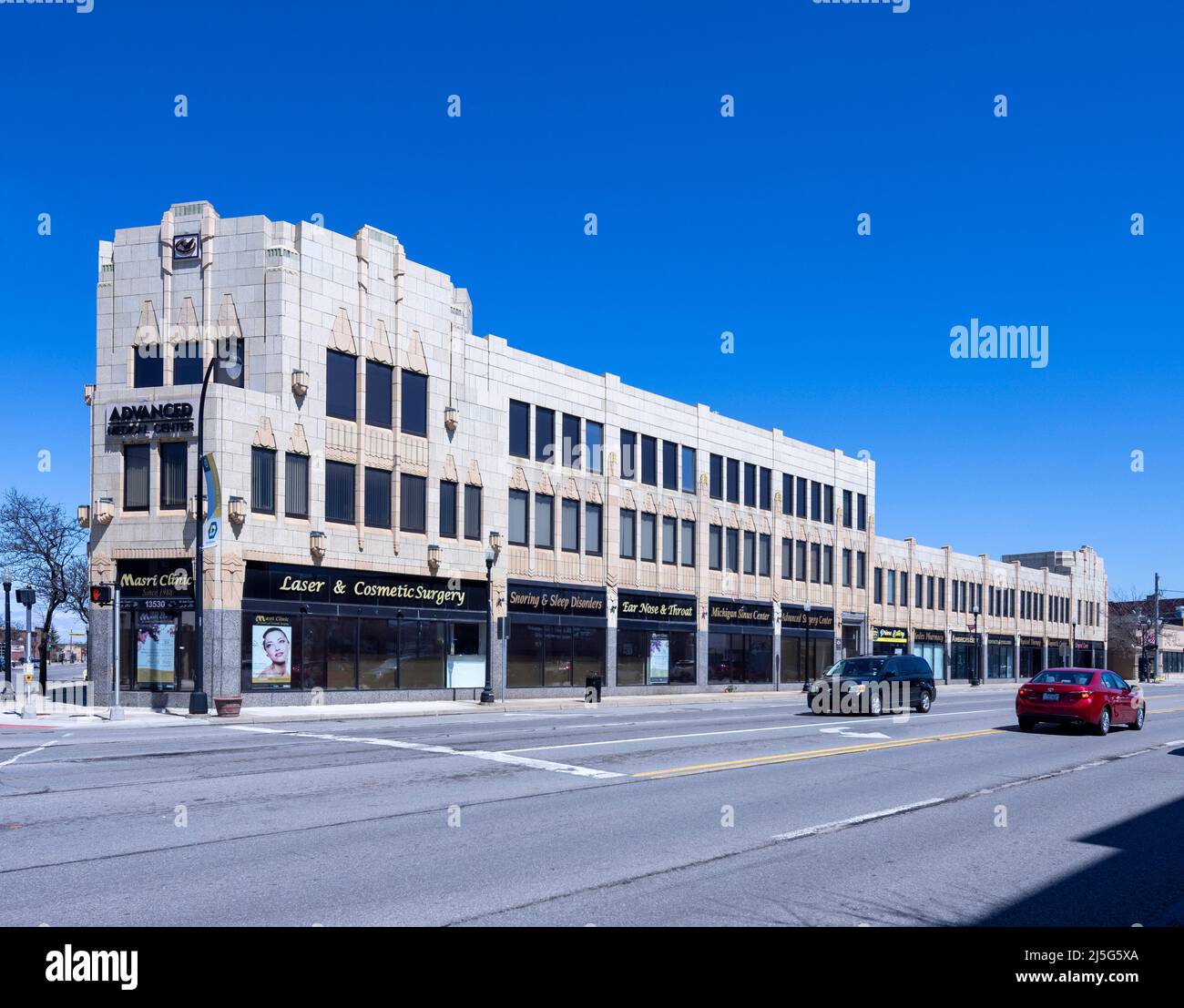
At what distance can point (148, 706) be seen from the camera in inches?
1227

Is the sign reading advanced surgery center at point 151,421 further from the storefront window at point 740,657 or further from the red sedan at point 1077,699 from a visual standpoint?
the storefront window at point 740,657

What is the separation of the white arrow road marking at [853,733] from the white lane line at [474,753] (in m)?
8.28

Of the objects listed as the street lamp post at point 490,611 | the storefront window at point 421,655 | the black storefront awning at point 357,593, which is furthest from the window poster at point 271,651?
the street lamp post at point 490,611

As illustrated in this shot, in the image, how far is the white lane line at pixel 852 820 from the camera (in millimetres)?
10859

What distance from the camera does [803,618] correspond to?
58594 mm

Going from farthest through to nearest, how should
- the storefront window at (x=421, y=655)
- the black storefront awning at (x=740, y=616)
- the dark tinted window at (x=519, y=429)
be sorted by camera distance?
the black storefront awning at (x=740, y=616), the dark tinted window at (x=519, y=429), the storefront window at (x=421, y=655)

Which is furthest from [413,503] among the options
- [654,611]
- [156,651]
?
[654,611]

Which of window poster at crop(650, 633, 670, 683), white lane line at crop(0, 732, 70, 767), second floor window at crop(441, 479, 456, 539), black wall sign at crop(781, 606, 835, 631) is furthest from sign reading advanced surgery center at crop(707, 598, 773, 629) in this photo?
white lane line at crop(0, 732, 70, 767)

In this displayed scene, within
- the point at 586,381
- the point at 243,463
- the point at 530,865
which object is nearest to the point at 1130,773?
the point at 530,865

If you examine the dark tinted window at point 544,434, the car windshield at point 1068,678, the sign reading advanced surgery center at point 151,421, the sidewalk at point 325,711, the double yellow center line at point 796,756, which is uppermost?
the dark tinted window at point 544,434

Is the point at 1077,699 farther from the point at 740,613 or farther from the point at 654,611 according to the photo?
the point at 740,613
